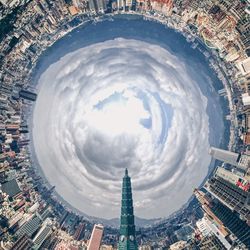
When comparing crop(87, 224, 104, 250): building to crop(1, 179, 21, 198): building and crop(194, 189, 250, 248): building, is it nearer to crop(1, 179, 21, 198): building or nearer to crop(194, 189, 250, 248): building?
crop(1, 179, 21, 198): building

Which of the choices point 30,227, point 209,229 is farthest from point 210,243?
point 30,227

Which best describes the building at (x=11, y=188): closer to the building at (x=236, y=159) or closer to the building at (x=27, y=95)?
the building at (x=27, y=95)

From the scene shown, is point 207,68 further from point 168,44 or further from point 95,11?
point 95,11

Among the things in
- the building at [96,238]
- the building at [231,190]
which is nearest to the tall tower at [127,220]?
the building at [96,238]

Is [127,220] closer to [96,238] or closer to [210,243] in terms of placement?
[96,238]

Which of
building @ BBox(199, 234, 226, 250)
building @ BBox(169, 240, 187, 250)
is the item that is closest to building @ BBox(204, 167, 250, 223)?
building @ BBox(199, 234, 226, 250)

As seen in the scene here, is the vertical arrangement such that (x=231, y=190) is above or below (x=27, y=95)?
above
